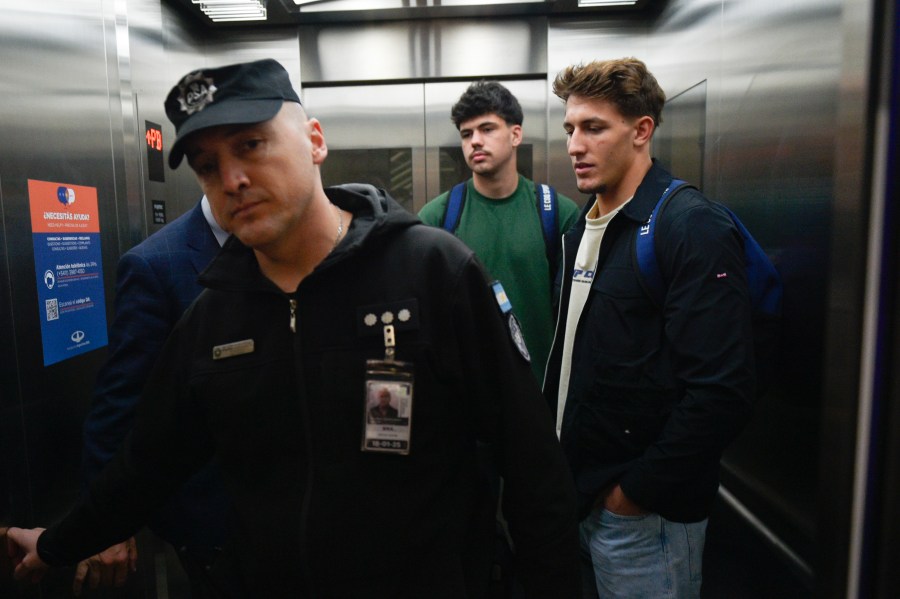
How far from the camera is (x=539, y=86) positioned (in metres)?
3.54

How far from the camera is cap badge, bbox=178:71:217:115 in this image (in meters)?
1.04

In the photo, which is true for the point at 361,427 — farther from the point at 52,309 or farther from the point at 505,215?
the point at 505,215

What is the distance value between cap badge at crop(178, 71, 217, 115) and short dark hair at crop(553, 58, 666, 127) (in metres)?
1.06

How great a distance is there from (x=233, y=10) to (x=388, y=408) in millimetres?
3051

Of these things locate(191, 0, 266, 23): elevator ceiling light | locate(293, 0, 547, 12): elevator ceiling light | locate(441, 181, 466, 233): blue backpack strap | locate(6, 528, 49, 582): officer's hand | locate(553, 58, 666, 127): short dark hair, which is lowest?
locate(6, 528, 49, 582): officer's hand

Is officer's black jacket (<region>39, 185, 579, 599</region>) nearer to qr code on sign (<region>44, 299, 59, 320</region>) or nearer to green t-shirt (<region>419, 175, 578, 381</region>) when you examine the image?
qr code on sign (<region>44, 299, 59, 320</region>)

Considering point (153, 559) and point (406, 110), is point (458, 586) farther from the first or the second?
point (406, 110)

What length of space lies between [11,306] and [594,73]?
1.80 metres

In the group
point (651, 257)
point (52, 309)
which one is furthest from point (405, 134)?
point (651, 257)

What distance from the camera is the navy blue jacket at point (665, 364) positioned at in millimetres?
1353

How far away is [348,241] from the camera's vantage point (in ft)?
3.46

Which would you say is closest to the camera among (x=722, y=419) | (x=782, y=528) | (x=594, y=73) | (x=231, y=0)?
(x=722, y=419)

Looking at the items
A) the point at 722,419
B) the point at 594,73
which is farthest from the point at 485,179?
the point at 722,419

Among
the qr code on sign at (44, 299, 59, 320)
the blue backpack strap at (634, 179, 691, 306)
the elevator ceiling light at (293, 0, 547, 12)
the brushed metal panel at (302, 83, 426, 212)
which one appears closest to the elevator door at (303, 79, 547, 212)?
the brushed metal panel at (302, 83, 426, 212)
